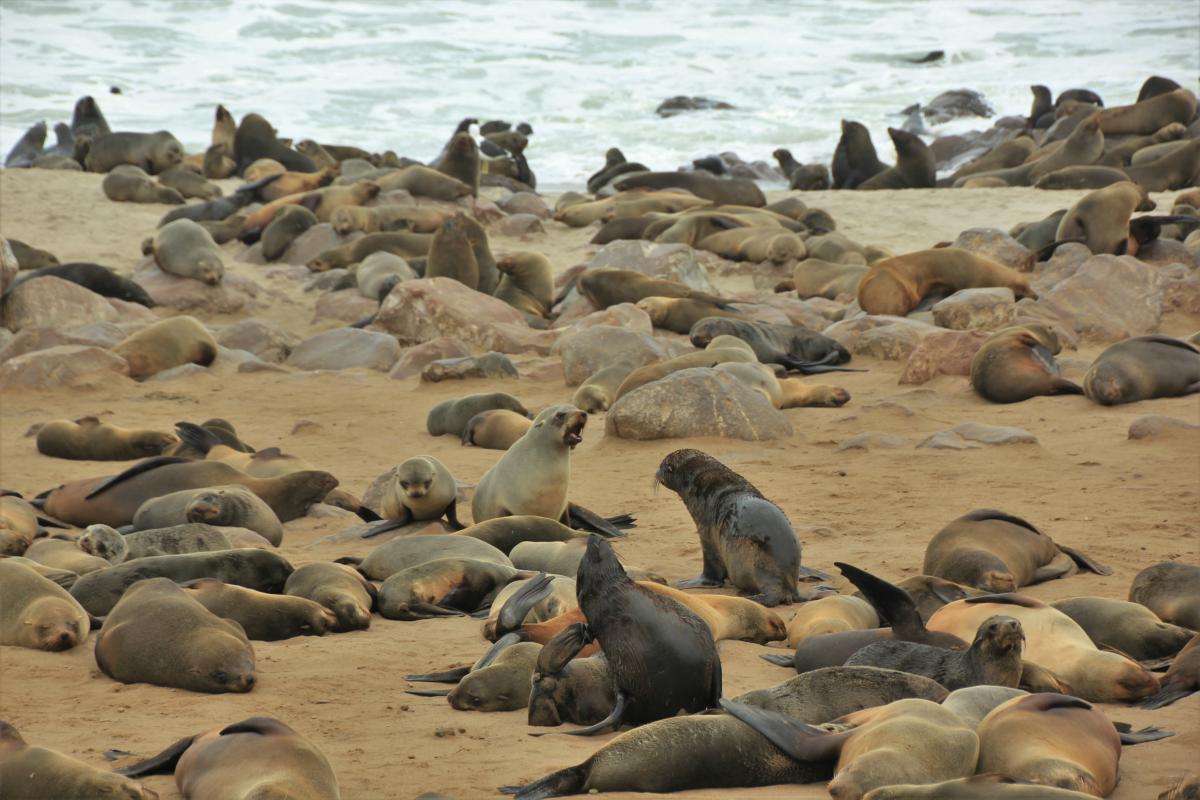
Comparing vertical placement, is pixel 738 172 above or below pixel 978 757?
below

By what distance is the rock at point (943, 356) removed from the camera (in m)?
8.30

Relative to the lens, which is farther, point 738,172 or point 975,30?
point 975,30

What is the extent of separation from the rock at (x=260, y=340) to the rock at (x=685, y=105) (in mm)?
18483

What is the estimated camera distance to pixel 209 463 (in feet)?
20.3

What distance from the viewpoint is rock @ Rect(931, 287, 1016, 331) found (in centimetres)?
960

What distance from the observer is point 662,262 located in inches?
456

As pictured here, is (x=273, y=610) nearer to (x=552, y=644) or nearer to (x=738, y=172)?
(x=552, y=644)

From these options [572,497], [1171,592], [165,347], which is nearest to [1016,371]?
[572,497]

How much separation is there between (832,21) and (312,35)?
13222 mm

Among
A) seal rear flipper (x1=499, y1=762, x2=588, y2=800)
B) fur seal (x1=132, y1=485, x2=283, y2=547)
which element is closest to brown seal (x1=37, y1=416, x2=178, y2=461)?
fur seal (x1=132, y1=485, x2=283, y2=547)

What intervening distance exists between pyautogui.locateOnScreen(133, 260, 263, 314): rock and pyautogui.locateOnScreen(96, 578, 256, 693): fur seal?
774 centimetres

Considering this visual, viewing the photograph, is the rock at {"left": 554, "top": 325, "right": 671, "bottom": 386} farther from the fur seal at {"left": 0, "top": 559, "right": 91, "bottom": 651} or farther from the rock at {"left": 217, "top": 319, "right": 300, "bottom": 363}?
the fur seal at {"left": 0, "top": 559, "right": 91, "bottom": 651}

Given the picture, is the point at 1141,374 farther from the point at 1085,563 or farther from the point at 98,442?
the point at 98,442

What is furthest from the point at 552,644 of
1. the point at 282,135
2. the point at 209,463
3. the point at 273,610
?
the point at 282,135
